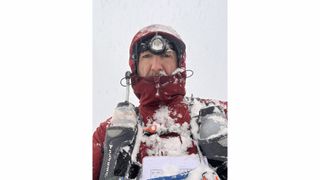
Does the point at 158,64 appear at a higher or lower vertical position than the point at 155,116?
higher

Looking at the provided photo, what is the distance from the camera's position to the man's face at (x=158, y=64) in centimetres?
147

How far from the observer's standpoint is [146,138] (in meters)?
1.47

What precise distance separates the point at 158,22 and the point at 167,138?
0.34 meters

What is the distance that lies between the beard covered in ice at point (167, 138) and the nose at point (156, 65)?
0.11 m

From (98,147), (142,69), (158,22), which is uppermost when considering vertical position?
(158,22)

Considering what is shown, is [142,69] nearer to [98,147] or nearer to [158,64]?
[158,64]

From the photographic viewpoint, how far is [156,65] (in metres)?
1.47

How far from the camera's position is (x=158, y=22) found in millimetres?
1467

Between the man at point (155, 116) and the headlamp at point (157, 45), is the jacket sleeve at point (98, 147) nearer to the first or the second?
the man at point (155, 116)

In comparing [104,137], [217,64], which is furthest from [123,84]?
[217,64]

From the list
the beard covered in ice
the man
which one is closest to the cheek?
the man

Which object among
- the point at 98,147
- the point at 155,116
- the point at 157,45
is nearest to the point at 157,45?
the point at 157,45

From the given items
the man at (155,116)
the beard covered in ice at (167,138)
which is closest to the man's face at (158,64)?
the man at (155,116)

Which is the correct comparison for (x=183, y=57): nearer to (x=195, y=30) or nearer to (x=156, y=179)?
(x=195, y=30)
